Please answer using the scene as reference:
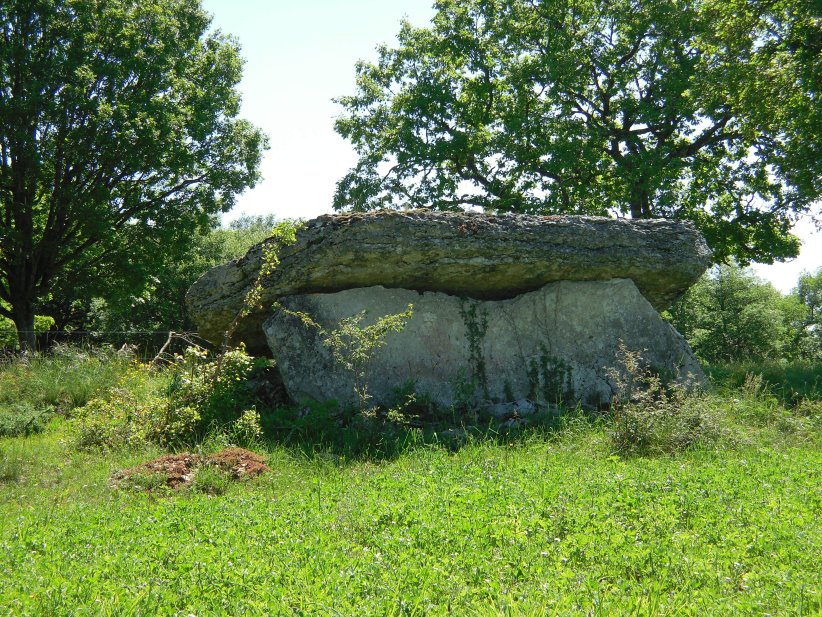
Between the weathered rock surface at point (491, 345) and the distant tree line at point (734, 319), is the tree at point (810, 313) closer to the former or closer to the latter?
the distant tree line at point (734, 319)

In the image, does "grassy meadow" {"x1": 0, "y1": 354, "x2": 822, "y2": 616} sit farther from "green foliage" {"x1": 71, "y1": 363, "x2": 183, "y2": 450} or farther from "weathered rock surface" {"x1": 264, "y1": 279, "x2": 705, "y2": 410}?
"weathered rock surface" {"x1": 264, "y1": 279, "x2": 705, "y2": 410}

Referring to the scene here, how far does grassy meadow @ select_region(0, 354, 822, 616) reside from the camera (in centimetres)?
416

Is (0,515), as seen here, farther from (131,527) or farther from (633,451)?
(633,451)

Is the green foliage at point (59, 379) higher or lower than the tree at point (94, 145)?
lower

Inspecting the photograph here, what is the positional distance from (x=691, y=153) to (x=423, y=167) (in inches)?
344

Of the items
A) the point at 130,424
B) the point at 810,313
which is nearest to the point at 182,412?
the point at 130,424

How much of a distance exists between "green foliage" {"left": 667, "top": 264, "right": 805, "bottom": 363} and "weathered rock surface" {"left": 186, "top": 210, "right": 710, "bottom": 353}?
2043cm

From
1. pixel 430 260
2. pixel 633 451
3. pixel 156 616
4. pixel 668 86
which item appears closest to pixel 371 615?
pixel 156 616

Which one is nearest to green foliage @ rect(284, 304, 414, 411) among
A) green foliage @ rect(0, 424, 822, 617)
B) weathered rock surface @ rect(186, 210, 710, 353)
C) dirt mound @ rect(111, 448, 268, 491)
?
weathered rock surface @ rect(186, 210, 710, 353)

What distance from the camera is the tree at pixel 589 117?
18625 millimetres

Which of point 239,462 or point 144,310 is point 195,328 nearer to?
point 144,310

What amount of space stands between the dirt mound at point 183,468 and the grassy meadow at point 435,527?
20 centimetres

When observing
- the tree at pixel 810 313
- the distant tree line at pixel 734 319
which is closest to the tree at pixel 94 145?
the distant tree line at pixel 734 319

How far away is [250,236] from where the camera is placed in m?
42.2
